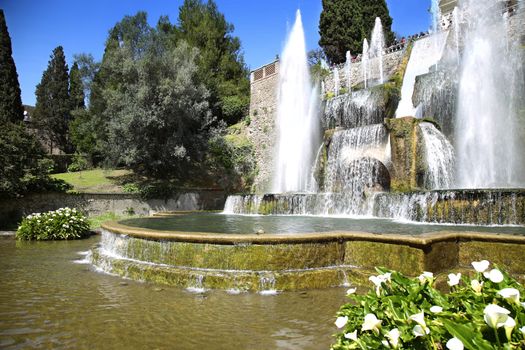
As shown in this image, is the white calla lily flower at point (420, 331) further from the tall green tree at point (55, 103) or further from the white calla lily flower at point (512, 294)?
the tall green tree at point (55, 103)

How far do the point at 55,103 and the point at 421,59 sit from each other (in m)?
32.7

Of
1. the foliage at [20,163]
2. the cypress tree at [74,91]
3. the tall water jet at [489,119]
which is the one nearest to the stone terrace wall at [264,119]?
the tall water jet at [489,119]

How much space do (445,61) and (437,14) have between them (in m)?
17.6

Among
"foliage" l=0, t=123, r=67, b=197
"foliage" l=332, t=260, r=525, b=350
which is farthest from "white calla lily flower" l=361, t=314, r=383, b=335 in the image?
"foliage" l=0, t=123, r=67, b=197

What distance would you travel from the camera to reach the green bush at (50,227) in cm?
1184

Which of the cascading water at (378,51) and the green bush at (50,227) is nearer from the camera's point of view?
the green bush at (50,227)

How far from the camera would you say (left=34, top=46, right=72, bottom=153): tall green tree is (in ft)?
121

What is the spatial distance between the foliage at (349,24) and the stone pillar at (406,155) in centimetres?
1920

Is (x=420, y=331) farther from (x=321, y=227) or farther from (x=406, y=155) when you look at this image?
(x=406, y=155)

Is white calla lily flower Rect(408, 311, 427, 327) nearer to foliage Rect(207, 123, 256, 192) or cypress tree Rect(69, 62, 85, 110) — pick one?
foliage Rect(207, 123, 256, 192)

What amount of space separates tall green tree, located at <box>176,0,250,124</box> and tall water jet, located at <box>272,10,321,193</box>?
24.7 feet

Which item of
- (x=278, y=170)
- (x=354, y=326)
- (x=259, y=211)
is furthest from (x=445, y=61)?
(x=354, y=326)

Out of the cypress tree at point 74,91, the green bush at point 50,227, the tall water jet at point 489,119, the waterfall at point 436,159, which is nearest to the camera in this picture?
the green bush at point 50,227

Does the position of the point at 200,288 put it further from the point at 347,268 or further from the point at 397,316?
the point at 397,316
